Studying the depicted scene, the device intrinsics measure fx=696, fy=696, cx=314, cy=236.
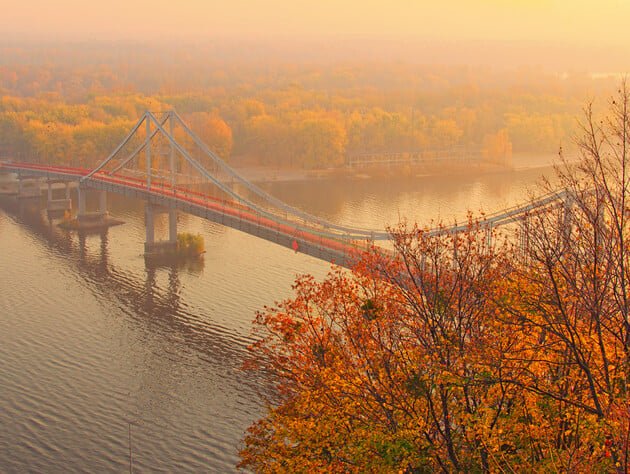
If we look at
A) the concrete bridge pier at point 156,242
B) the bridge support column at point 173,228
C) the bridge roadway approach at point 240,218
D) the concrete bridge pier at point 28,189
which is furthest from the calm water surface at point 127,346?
the concrete bridge pier at point 28,189

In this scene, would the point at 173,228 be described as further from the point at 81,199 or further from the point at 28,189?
the point at 28,189

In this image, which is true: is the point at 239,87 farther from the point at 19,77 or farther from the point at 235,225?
the point at 235,225

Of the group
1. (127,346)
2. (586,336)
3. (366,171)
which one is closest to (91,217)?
(127,346)

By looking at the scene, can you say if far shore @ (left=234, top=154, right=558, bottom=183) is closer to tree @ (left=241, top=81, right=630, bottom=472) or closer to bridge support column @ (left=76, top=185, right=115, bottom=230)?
bridge support column @ (left=76, top=185, right=115, bottom=230)

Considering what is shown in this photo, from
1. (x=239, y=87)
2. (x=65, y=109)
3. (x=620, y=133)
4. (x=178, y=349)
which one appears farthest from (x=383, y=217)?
(x=239, y=87)

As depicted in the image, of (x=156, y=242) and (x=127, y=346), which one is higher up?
(x=156, y=242)

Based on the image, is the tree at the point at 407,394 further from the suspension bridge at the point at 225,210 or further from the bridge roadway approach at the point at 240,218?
the bridge roadway approach at the point at 240,218
